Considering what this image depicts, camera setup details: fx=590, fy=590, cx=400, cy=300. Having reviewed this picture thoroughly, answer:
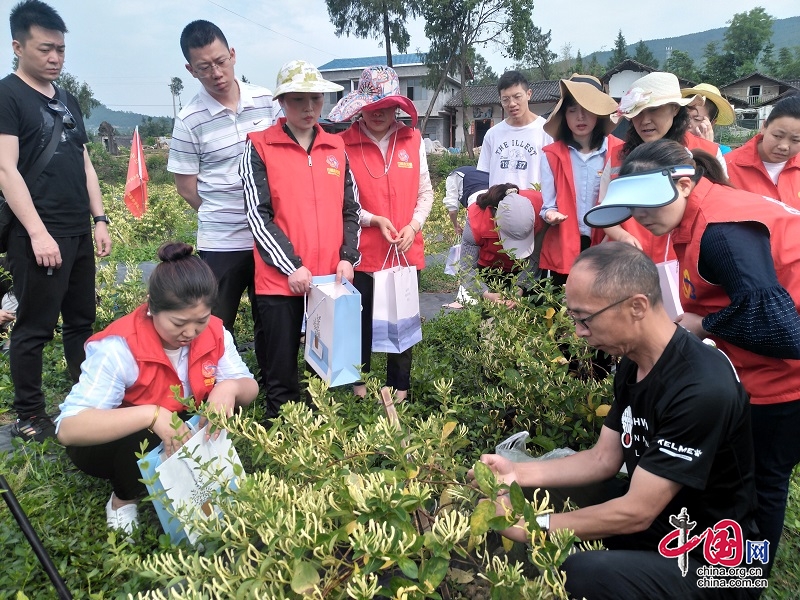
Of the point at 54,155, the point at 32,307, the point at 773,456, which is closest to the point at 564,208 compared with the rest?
the point at 773,456

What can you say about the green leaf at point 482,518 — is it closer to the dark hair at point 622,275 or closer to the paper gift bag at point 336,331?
the dark hair at point 622,275

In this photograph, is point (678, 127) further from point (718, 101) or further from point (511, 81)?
point (511, 81)

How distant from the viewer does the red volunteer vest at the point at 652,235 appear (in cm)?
247

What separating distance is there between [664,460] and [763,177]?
2.16 metres

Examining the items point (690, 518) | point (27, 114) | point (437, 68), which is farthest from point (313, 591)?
point (437, 68)

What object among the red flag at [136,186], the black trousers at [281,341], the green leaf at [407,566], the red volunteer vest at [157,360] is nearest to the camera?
the green leaf at [407,566]

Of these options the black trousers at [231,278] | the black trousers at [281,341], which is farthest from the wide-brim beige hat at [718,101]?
the black trousers at [231,278]

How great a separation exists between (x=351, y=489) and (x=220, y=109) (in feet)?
7.98

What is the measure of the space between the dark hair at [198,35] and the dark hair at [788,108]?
111 inches

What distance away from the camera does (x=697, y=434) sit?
1.55 m

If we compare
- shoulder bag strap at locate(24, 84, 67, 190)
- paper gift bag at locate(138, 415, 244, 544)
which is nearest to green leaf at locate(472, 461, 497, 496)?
paper gift bag at locate(138, 415, 244, 544)

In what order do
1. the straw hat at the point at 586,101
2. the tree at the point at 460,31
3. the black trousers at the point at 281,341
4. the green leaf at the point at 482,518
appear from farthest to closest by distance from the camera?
the tree at the point at 460,31
the straw hat at the point at 586,101
the black trousers at the point at 281,341
the green leaf at the point at 482,518

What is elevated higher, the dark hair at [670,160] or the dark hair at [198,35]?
the dark hair at [198,35]

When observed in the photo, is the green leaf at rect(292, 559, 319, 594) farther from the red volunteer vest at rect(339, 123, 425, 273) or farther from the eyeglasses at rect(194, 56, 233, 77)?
the eyeglasses at rect(194, 56, 233, 77)
